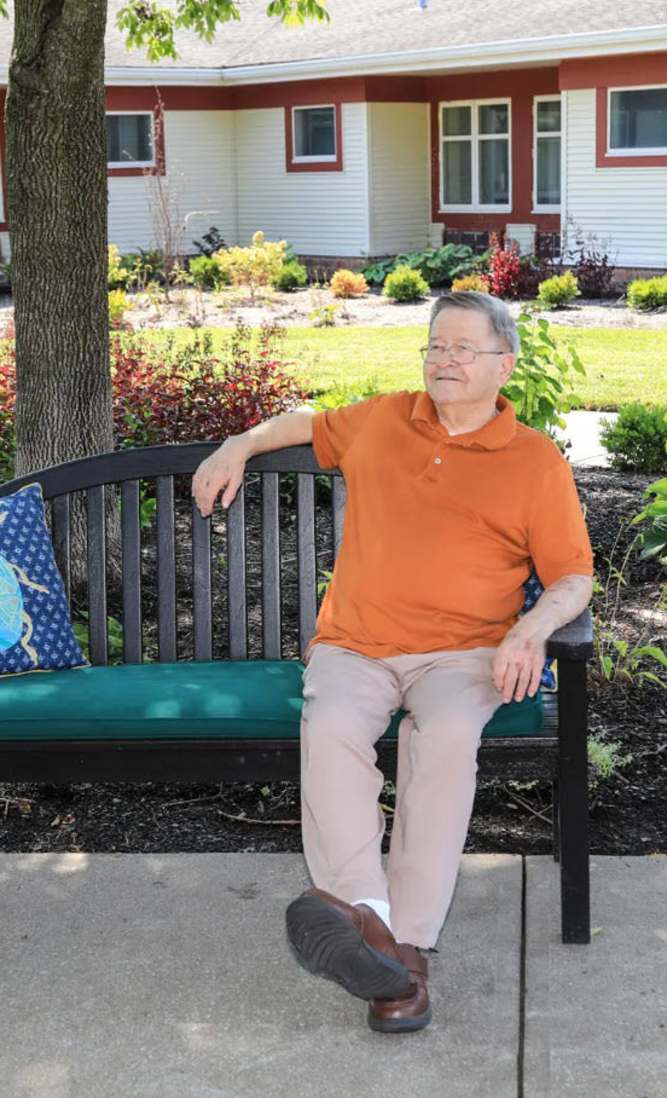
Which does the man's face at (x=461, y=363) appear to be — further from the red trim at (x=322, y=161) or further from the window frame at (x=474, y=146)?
the red trim at (x=322, y=161)

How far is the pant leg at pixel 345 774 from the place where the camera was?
3141mm

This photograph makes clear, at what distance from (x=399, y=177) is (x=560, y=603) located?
812 inches

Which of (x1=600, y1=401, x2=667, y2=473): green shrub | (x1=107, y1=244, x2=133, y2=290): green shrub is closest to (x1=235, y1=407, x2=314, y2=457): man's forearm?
(x1=600, y1=401, x2=667, y2=473): green shrub

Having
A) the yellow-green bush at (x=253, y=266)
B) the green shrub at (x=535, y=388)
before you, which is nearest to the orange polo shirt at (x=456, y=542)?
the green shrub at (x=535, y=388)

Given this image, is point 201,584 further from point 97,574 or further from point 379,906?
point 379,906

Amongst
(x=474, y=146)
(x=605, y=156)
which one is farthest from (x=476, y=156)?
(x=605, y=156)

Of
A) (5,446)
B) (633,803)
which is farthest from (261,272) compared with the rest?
(633,803)

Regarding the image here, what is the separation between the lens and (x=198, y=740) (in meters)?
3.52

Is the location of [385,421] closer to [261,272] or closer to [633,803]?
[633,803]

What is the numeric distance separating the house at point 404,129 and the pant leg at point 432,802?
16.8m

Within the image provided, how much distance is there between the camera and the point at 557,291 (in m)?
16.8

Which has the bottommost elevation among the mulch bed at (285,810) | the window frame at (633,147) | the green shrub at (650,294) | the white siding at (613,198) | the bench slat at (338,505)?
the mulch bed at (285,810)

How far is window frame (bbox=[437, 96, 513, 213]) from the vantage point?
22.2 meters

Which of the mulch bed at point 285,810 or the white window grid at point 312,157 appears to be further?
the white window grid at point 312,157
